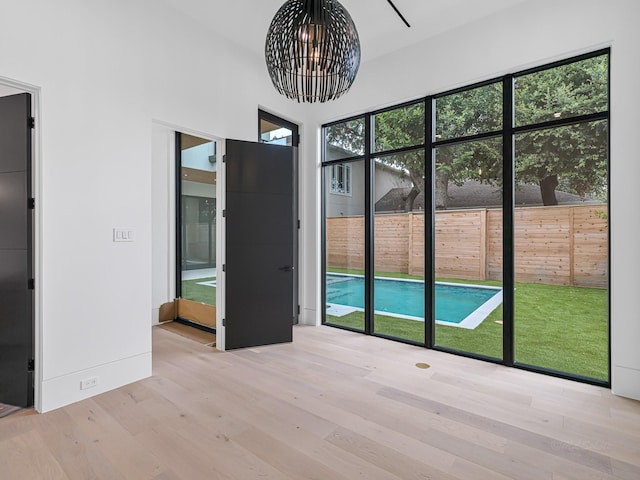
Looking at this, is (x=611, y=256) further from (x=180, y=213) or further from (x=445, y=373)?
(x=180, y=213)

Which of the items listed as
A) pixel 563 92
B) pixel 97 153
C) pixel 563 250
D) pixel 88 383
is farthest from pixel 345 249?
pixel 88 383

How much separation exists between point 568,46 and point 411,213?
209 cm

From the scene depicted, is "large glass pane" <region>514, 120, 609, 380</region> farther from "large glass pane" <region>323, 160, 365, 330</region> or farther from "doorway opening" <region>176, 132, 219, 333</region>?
"doorway opening" <region>176, 132, 219, 333</region>

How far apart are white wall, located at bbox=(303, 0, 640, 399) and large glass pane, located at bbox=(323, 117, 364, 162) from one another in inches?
39.3

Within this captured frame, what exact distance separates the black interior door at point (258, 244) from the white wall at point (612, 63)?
2014 mm

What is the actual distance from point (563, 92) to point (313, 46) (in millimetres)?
2560

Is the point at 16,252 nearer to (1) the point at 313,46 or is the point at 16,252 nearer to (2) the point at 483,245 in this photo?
(1) the point at 313,46

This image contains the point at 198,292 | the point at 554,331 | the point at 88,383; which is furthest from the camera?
the point at 198,292

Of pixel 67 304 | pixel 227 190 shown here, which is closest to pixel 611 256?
pixel 227 190

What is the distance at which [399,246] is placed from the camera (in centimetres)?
427

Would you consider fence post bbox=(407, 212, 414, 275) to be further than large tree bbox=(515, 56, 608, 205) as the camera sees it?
Yes

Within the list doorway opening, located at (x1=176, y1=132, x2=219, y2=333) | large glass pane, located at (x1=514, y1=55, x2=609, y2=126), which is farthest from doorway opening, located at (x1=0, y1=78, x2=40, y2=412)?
large glass pane, located at (x1=514, y1=55, x2=609, y2=126)

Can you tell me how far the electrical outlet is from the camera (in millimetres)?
2748

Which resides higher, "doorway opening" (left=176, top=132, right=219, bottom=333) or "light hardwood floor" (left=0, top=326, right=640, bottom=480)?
"doorway opening" (left=176, top=132, right=219, bottom=333)
